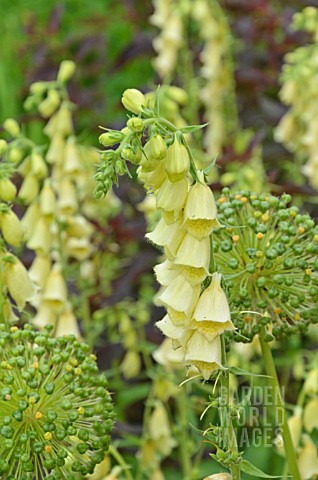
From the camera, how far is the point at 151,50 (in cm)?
472

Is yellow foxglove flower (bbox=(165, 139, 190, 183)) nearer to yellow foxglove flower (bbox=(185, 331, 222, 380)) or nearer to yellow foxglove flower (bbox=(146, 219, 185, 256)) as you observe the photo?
yellow foxglove flower (bbox=(146, 219, 185, 256))

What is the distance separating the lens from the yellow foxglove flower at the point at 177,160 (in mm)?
1521

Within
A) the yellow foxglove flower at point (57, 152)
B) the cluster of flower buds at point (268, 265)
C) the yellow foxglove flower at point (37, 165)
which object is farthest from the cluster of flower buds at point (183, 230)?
the yellow foxglove flower at point (57, 152)

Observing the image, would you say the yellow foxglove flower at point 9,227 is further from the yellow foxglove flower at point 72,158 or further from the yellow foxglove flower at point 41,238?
the yellow foxglove flower at point 72,158

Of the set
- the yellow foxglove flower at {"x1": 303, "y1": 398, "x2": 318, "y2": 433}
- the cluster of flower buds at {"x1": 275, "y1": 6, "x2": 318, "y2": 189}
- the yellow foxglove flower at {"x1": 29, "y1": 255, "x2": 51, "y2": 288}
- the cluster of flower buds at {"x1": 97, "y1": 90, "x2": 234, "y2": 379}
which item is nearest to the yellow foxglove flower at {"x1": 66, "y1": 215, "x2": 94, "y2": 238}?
the yellow foxglove flower at {"x1": 29, "y1": 255, "x2": 51, "y2": 288}

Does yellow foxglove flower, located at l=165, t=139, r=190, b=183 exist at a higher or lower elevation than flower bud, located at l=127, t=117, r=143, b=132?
lower

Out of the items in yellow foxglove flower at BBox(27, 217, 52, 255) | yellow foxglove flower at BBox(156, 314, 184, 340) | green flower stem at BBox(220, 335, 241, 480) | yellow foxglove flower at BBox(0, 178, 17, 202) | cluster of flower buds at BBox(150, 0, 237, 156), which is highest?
cluster of flower buds at BBox(150, 0, 237, 156)

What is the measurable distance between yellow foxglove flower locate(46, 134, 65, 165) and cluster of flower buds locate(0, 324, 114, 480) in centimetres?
116

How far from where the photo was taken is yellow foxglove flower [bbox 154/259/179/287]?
1.70 m

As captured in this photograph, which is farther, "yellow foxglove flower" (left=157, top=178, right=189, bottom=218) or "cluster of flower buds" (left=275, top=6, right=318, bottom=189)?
"cluster of flower buds" (left=275, top=6, right=318, bottom=189)

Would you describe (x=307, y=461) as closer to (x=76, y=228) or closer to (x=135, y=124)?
(x=76, y=228)

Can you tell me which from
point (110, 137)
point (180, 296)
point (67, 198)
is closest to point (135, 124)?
point (110, 137)

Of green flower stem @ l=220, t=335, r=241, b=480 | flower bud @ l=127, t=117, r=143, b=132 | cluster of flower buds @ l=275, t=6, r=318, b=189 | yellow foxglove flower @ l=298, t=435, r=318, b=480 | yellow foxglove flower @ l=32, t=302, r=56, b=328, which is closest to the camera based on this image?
flower bud @ l=127, t=117, r=143, b=132

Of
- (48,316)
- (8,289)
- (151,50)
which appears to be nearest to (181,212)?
(8,289)
